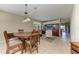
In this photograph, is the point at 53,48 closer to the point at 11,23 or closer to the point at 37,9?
the point at 37,9

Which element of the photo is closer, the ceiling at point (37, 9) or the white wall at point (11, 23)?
the ceiling at point (37, 9)

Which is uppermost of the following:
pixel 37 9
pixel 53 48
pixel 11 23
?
pixel 37 9

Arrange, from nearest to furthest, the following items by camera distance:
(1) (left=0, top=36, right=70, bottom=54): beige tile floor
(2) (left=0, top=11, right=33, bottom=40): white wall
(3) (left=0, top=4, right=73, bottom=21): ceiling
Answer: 1. (1) (left=0, top=36, right=70, bottom=54): beige tile floor
2. (3) (left=0, top=4, right=73, bottom=21): ceiling
3. (2) (left=0, top=11, right=33, bottom=40): white wall

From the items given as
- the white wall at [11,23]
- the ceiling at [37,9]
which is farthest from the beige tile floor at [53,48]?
the ceiling at [37,9]

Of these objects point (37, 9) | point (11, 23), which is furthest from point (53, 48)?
point (11, 23)

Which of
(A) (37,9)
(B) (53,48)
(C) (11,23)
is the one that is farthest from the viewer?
(C) (11,23)

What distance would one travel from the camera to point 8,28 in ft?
23.0

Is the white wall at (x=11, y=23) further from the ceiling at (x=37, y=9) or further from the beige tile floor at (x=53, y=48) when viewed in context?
the beige tile floor at (x=53, y=48)

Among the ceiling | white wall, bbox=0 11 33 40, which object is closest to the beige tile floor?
white wall, bbox=0 11 33 40

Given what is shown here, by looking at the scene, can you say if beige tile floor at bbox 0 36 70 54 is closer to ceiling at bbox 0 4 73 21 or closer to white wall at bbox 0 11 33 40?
white wall at bbox 0 11 33 40
